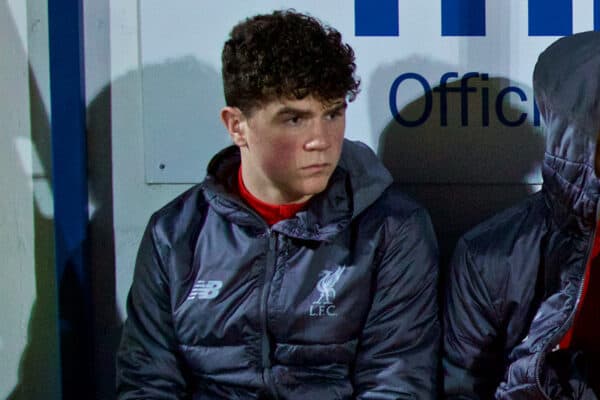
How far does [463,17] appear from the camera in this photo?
2215 millimetres

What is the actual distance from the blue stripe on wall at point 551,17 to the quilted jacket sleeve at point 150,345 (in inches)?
41.7

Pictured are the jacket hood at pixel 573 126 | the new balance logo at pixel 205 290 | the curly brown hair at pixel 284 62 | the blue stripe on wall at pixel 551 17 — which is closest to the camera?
the jacket hood at pixel 573 126

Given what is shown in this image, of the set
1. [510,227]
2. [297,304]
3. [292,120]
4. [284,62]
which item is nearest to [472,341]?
[510,227]

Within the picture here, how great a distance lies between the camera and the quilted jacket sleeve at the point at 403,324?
180cm

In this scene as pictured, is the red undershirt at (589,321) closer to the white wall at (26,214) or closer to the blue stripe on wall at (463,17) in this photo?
the blue stripe on wall at (463,17)

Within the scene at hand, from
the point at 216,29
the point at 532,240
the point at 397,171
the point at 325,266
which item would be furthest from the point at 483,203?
the point at 216,29

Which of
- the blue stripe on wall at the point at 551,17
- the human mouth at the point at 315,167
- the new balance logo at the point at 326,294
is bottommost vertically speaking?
the new balance logo at the point at 326,294

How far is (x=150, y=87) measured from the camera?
7.51ft

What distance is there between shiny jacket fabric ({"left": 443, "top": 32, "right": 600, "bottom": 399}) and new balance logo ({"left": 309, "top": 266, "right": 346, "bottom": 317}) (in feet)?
0.79

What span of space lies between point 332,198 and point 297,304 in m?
0.24

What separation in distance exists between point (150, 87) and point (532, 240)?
1024mm

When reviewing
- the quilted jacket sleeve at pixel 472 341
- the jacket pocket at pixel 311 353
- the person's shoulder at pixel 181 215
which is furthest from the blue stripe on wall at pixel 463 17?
the jacket pocket at pixel 311 353

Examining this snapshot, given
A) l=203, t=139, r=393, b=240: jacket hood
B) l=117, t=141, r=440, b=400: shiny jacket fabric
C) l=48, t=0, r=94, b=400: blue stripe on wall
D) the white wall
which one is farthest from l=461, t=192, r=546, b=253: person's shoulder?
the white wall

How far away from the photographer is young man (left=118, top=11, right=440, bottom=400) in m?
1.81
